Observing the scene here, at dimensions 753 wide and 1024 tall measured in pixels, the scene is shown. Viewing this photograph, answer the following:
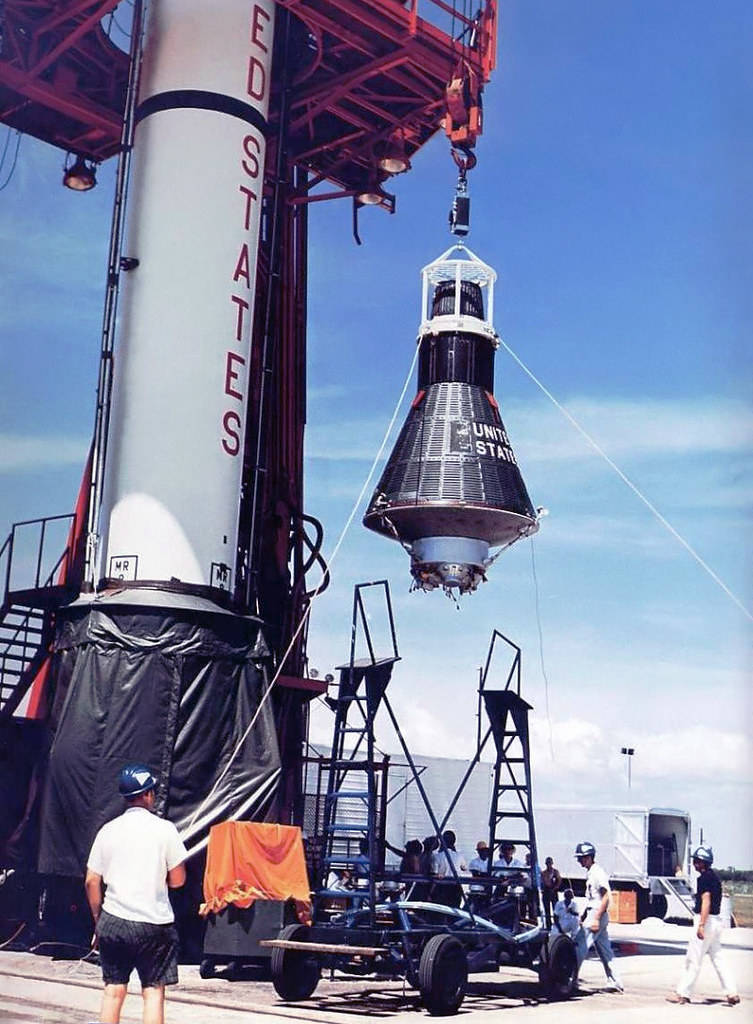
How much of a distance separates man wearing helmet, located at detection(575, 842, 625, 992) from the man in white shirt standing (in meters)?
8.51

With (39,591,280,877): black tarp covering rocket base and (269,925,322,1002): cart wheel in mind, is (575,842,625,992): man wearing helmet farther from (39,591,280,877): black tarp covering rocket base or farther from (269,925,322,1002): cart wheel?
(39,591,280,877): black tarp covering rocket base

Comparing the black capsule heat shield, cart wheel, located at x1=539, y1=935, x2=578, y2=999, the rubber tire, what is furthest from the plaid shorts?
the rubber tire

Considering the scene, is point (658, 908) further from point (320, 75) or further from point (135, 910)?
point (135, 910)

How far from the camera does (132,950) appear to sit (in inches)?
297

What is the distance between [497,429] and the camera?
17.9m

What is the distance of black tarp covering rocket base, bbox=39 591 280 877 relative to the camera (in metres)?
16.2

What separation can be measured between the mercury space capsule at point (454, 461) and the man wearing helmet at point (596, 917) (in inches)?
164

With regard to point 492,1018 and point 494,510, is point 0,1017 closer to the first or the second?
point 492,1018

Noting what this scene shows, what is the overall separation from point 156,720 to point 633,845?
20226mm

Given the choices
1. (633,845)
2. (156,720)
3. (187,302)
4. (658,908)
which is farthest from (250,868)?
(658,908)

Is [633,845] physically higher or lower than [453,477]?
lower

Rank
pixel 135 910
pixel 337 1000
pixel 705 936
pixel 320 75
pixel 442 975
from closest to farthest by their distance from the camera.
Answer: pixel 135 910
pixel 442 975
pixel 337 1000
pixel 705 936
pixel 320 75

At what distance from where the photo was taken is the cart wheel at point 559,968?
14159 mm

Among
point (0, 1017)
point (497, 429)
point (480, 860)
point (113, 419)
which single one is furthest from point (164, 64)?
point (0, 1017)
